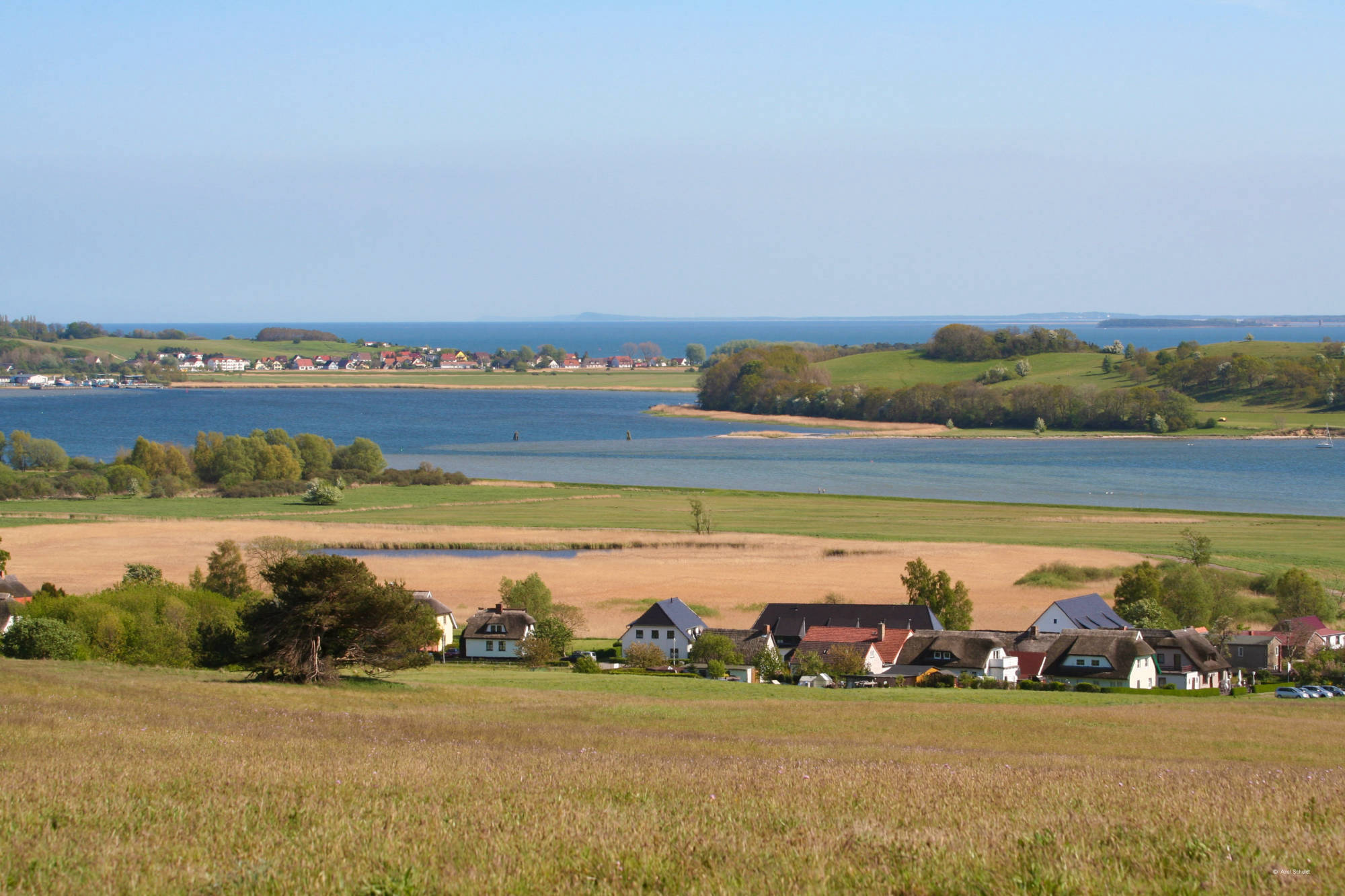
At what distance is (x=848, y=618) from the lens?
41.0 metres

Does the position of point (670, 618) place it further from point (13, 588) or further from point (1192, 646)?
point (13, 588)

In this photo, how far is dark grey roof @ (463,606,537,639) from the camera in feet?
132

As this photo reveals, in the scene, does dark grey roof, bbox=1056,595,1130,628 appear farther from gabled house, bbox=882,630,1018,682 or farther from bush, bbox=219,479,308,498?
bush, bbox=219,479,308,498

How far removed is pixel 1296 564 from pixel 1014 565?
1185 cm

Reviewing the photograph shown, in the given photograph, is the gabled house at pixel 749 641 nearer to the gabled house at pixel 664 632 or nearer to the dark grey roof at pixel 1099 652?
the gabled house at pixel 664 632

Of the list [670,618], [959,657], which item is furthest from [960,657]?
[670,618]

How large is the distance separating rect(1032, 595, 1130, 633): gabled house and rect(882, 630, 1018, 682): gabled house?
3177 mm

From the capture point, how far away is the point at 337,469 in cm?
9669

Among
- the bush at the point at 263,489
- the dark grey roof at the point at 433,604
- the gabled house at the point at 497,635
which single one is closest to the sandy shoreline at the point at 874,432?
the bush at the point at 263,489

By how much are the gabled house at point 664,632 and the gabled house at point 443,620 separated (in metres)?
6.26

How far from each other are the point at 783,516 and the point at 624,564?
714 inches

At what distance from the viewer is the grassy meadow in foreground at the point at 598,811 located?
245 inches

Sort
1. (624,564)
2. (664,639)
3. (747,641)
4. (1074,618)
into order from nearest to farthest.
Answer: (747,641)
(664,639)
(1074,618)
(624,564)

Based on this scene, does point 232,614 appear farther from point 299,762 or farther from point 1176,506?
point 1176,506
